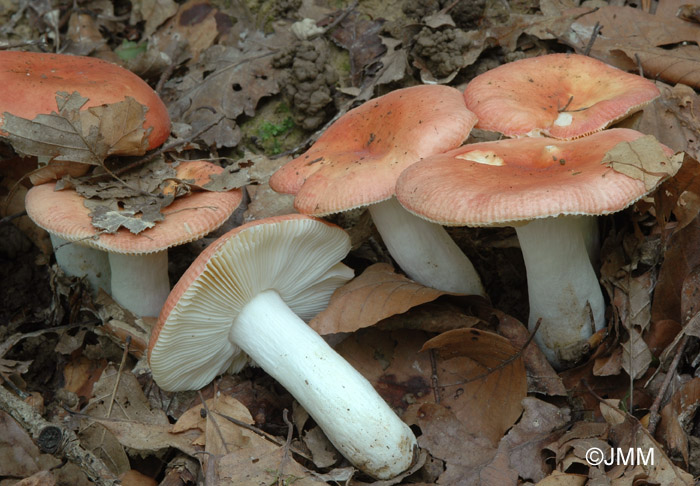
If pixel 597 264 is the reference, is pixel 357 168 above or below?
above

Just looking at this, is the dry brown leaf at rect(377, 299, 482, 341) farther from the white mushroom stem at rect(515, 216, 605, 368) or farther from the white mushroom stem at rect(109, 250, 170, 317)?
the white mushroom stem at rect(109, 250, 170, 317)

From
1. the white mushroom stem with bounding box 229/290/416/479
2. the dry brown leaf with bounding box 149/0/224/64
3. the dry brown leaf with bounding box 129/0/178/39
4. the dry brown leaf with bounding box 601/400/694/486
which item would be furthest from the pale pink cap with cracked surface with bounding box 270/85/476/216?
the dry brown leaf with bounding box 129/0/178/39

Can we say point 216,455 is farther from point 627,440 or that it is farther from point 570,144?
point 570,144

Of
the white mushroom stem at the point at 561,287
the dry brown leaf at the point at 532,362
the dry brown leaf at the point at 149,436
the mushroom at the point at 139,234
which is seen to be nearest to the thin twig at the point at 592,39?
the white mushroom stem at the point at 561,287

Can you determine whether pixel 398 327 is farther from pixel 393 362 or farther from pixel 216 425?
pixel 216 425

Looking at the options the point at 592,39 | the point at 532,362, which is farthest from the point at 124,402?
the point at 592,39

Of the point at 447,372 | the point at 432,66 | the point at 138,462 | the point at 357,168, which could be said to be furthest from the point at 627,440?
the point at 432,66

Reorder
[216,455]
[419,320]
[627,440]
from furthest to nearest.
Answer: [419,320] < [216,455] < [627,440]
